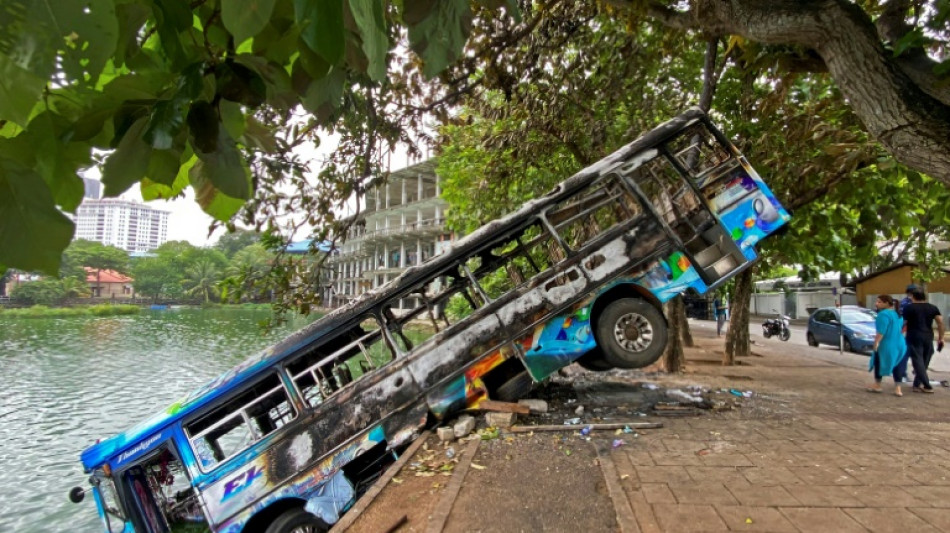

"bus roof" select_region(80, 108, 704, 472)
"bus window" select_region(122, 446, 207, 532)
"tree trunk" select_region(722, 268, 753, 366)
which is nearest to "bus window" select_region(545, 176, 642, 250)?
"bus roof" select_region(80, 108, 704, 472)

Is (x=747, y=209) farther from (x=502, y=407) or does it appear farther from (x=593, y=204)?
(x=502, y=407)

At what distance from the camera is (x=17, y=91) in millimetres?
827

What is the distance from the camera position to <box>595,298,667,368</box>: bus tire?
21.0 feet

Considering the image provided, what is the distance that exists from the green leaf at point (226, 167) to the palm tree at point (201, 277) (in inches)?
2498

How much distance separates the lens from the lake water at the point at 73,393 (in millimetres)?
10016

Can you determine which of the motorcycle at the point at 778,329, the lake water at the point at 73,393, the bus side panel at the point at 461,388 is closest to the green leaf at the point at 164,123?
the bus side panel at the point at 461,388

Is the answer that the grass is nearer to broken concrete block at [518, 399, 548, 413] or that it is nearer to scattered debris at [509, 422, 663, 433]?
broken concrete block at [518, 399, 548, 413]

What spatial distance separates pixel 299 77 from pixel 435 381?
203 inches

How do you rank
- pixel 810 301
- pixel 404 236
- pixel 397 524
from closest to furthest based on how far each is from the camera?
1. pixel 397 524
2. pixel 810 301
3. pixel 404 236

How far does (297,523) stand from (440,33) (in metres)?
5.51

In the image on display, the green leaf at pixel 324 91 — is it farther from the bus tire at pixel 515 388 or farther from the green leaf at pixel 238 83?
the bus tire at pixel 515 388

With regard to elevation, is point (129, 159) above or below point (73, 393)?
below

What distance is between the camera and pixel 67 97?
1.17m

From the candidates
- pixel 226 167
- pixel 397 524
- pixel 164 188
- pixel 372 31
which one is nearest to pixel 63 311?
pixel 397 524
